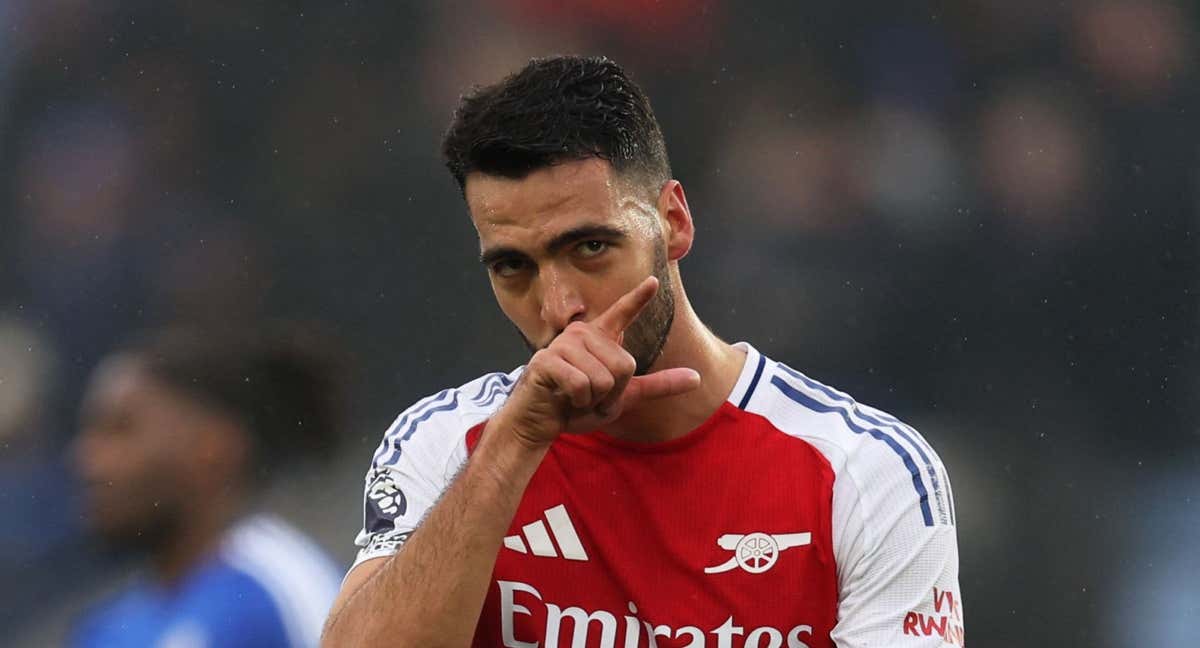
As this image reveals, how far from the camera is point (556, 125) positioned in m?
1.94

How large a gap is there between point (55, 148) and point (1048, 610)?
303cm

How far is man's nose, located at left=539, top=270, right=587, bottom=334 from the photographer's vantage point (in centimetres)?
185

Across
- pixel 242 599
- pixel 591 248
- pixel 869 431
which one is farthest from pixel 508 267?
pixel 242 599

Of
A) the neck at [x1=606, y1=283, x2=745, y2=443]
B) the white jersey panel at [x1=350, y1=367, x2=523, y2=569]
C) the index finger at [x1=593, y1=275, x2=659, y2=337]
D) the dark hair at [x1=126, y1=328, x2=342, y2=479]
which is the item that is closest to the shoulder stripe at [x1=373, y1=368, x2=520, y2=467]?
the white jersey panel at [x1=350, y1=367, x2=523, y2=569]

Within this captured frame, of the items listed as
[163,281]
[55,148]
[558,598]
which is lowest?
[558,598]

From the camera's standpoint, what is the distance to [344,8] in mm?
3926

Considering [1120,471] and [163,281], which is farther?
[163,281]

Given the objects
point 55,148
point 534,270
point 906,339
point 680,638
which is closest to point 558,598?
point 680,638

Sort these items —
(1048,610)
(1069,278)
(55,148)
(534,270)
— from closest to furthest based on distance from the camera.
→ (534,270) → (1048,610) → (1069,278) → (55,148)

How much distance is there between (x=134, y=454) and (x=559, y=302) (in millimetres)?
2086

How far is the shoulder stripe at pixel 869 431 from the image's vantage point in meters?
1.96

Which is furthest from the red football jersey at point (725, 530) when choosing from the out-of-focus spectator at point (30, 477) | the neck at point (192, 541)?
the out-of-focus spectator at point (30, 477)

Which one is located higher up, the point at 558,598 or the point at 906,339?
the point at 906,339

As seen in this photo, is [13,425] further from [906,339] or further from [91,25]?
[906,339]
